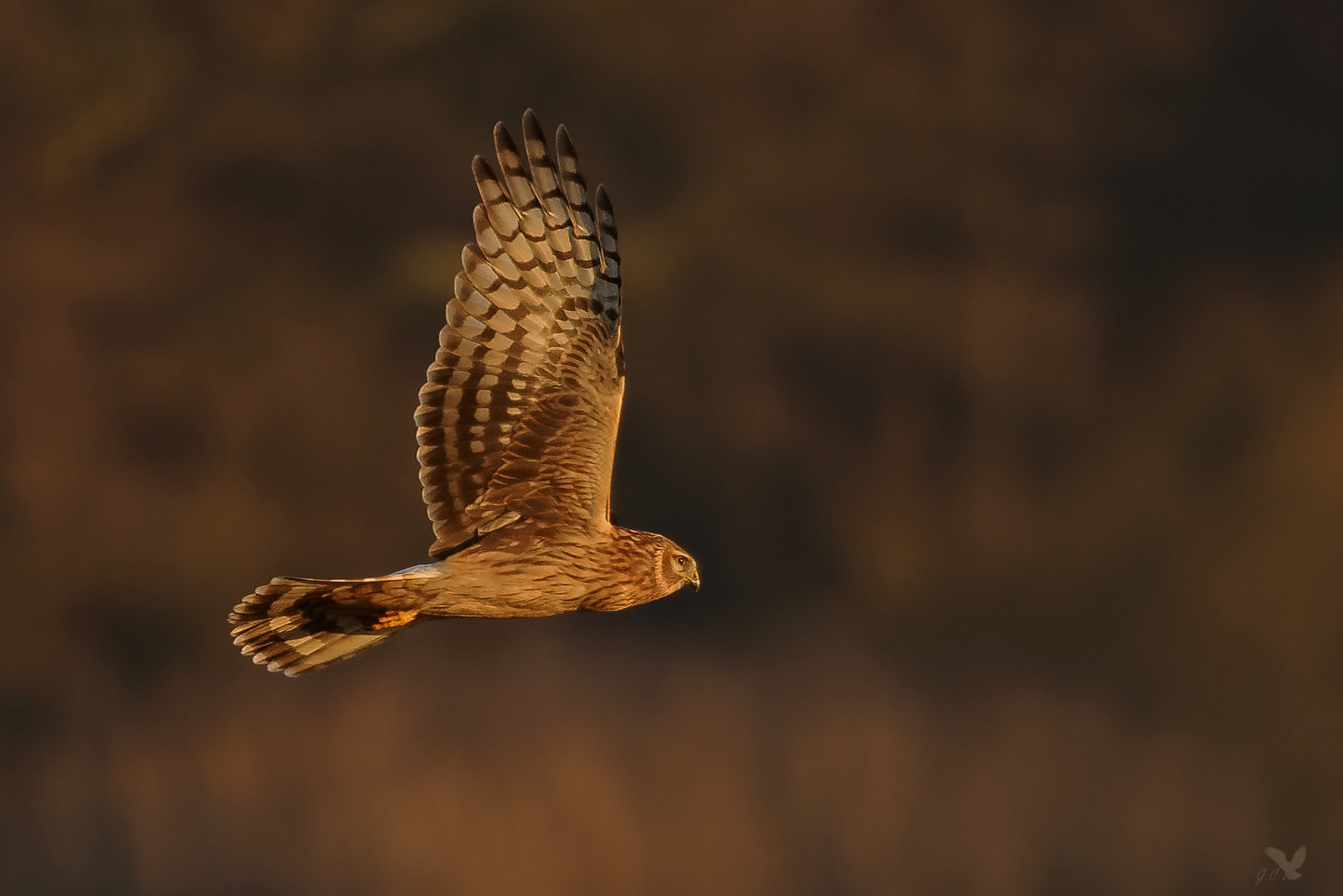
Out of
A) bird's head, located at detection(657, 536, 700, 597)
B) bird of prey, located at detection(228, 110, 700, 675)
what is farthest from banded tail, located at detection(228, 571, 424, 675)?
bird's head, located at detection(657, 536, 700, 597)

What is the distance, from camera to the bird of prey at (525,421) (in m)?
4.52

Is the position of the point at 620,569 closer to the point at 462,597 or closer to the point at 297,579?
the point at 462,597

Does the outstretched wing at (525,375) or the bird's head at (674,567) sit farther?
the bird's head at (674,567)

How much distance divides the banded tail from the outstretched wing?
209 millimetres

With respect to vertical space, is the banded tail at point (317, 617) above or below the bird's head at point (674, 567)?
below

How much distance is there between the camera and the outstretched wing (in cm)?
453

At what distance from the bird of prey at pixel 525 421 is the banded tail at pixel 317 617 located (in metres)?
0.01

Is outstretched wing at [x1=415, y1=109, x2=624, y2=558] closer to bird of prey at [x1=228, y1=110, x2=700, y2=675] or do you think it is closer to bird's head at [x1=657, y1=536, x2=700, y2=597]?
bird of prey at [x1=228, y1=110, x2=700, y2=675]

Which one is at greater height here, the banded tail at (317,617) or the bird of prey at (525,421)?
the bird of prey at (525,421)

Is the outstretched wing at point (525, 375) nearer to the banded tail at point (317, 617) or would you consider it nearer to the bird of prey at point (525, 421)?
the bird of prey at point (525, 421)

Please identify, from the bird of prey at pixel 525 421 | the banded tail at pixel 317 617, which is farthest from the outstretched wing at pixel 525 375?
the banded tail at pixel 317 617

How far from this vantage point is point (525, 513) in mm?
4586

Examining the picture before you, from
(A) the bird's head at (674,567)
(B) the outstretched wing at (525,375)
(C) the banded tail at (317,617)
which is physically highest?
(B) the outstretched wing at (525,375)

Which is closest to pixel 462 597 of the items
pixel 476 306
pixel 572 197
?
pixel 476 306
